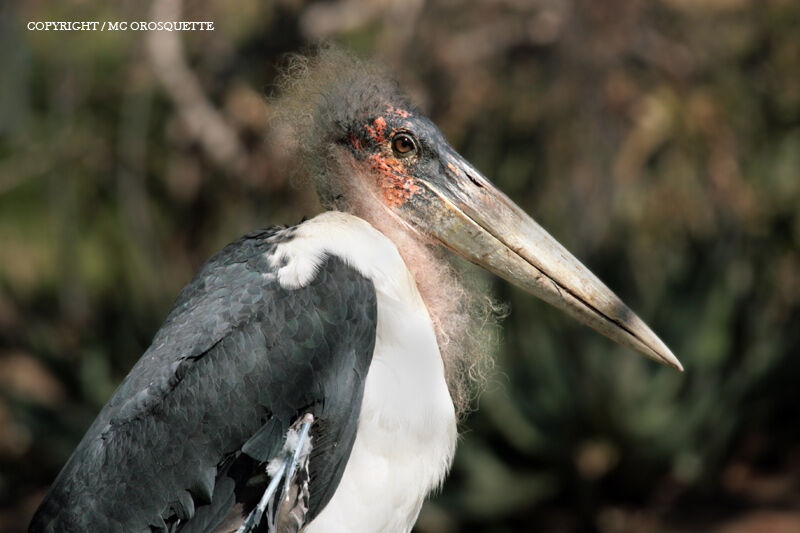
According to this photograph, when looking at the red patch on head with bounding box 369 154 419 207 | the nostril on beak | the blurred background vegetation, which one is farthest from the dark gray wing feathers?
the blurred background vegetation

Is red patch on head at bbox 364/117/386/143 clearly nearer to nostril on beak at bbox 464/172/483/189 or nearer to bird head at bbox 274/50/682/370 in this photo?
bird head at bbox 274/50/682/370

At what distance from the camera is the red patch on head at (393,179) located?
2457mm

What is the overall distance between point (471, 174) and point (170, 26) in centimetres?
383

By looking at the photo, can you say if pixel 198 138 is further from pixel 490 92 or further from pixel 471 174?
pixel 471 174

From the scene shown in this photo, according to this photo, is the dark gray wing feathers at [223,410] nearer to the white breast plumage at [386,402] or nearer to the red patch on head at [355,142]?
the white breast plumage at [386,402]

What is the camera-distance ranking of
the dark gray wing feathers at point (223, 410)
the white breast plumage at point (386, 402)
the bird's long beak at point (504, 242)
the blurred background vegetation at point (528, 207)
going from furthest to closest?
the blurred background vegetation at point (528, 207), the bird's long beak at point (504, 242), the white breast plumage at point (386, 402), the dark gray wing feathers at point (223, 410)

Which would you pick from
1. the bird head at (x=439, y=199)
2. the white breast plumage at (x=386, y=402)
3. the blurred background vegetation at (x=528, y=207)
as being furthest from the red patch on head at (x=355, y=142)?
the blurred background vegetation at (x=528, y=207)

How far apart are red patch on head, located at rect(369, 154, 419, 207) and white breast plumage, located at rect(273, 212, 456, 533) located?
202mm

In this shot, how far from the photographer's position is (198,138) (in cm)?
632

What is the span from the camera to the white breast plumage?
220 cm

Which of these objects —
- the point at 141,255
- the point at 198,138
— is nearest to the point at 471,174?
the point at 141,255

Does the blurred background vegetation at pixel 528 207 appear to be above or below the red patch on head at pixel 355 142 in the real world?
below

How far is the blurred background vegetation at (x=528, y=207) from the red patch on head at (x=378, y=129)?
2.71m

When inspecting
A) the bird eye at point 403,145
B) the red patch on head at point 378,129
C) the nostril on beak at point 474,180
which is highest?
the red patch on head at point 378,129
